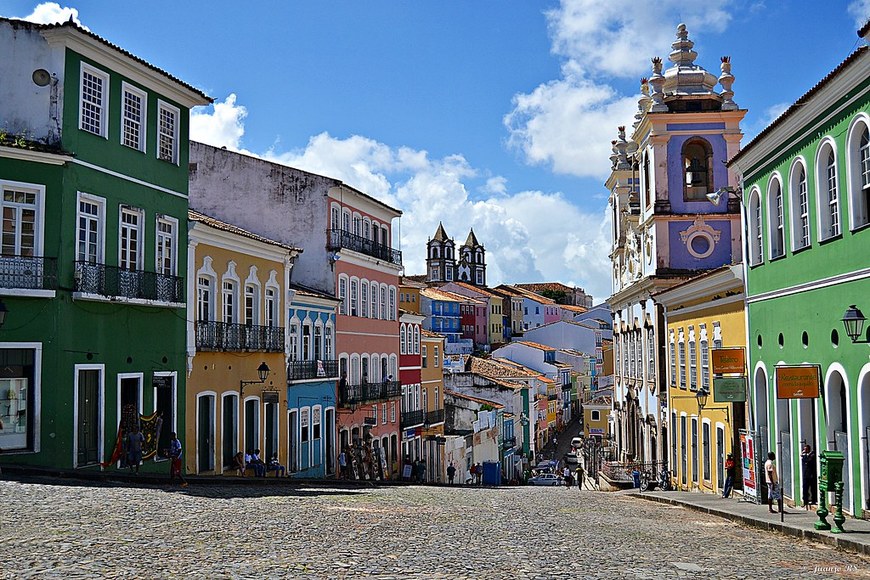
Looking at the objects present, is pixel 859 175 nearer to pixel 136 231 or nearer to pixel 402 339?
pixel 136 231

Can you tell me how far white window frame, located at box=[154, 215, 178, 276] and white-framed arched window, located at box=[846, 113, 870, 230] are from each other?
51.2 feet

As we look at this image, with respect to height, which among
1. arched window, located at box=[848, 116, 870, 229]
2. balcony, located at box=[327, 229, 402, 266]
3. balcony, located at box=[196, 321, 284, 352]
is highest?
balcony, located at box=[327, 229, 402, 266]

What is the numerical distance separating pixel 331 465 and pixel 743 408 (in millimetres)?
16686

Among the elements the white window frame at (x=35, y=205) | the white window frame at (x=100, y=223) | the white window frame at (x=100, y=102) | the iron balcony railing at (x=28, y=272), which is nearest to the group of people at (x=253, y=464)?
the white window frame at (x=100, y=223)

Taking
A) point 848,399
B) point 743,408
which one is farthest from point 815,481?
point 743,408

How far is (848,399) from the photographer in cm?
1666

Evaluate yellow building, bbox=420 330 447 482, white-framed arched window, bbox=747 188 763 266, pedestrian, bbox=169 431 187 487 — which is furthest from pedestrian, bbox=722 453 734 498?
yellow building, bbox=420 330 447 482

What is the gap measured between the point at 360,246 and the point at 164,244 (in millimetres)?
16472

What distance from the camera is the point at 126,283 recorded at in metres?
22.4

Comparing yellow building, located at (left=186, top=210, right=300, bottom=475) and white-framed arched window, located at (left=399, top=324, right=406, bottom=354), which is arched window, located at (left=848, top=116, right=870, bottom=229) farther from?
white-framed arched window, located at (left=399, top=324, right=406, bottom=354)

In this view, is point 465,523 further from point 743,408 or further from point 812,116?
point 743,408

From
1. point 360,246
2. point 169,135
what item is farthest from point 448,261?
point 169,135

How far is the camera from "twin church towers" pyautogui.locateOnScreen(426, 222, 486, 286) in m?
168

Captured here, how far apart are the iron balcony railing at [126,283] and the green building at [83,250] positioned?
0.11 feet
